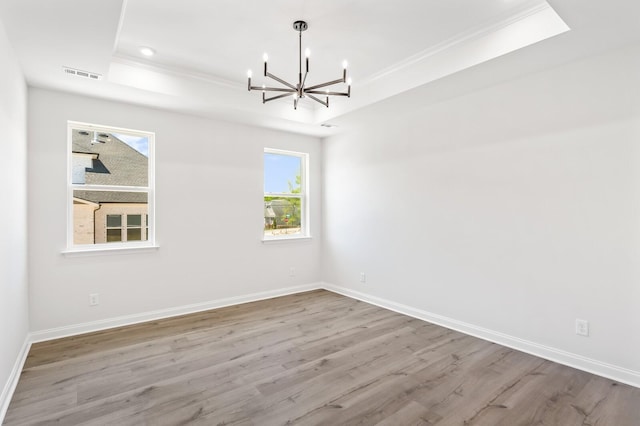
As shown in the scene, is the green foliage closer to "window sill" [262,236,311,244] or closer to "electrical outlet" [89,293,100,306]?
"window sill" [262,236,311,244]

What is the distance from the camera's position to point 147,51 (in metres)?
3.25

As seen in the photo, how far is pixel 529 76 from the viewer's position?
3160mm

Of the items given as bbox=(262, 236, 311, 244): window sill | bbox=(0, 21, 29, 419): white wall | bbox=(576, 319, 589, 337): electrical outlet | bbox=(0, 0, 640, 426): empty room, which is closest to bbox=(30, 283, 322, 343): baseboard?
bbox=(0, 0, 640, 426): empty room

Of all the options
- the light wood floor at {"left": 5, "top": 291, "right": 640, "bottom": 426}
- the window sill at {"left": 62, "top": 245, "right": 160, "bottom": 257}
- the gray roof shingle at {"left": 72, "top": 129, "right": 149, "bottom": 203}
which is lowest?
the light wood floor at {"left": 5, "top": 291, "right": 640, "bottom": 426}

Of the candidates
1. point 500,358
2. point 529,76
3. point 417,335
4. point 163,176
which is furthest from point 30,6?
point 500,358

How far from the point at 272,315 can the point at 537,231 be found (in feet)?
9.89

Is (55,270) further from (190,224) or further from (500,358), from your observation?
(500,358)

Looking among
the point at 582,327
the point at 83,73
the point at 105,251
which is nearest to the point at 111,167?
the point at 105,251

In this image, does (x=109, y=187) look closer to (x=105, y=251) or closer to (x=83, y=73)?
(x=105, y=251)

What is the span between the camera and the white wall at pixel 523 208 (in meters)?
2.69

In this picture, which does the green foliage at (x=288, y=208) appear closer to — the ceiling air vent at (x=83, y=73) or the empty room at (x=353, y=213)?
the empty room at (x=353, y=213)

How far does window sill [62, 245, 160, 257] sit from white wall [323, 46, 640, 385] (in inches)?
114

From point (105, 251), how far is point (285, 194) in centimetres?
255

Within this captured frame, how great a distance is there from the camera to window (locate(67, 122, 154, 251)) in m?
3.69
